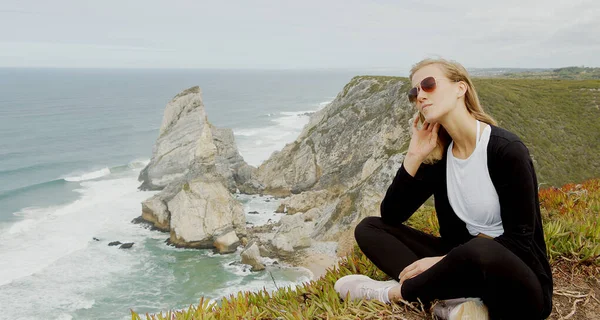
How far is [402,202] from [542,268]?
4.05 ft

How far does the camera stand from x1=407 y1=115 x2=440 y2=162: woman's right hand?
3.66 metres

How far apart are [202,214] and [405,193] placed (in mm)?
29863

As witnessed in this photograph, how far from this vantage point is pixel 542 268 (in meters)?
3.15

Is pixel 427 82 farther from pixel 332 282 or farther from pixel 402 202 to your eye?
pixel 332 282

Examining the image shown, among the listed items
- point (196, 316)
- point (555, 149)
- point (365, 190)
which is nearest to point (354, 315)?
point (196, 316)

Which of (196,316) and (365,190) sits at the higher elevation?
(196,316)

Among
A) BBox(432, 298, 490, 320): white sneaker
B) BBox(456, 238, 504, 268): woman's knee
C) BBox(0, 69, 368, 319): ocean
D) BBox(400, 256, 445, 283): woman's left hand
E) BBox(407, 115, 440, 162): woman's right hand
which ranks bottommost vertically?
BBox(0, 69, 368, 319): ocean

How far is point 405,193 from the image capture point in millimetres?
3895

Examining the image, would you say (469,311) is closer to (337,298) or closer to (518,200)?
(518,200)

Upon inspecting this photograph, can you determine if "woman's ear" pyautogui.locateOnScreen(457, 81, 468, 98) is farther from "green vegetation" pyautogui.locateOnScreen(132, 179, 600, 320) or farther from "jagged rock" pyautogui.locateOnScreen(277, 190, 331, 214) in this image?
"jagged rock" pyautogui.locateOnScreen(277, 190, 331, 214)

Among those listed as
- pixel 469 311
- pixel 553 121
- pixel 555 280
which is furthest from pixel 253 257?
pixel 553 121

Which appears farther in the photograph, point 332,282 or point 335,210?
point 335,210

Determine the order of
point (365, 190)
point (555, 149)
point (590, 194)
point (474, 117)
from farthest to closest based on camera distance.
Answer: point (555, 149) → point (365, 190) → point (590, 194) → point (474, 117)

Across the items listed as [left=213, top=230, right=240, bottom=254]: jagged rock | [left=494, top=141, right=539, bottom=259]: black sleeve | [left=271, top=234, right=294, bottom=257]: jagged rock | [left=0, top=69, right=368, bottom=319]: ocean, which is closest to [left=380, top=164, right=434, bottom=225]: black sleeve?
[left=494, top=141, right=539, bottom=259]: black sleeve
